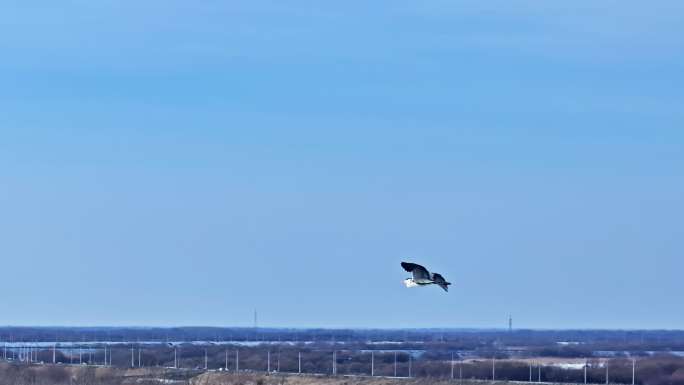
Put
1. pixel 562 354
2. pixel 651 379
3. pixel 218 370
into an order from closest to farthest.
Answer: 1. pixel 651 379
2. pixel 218 370
3. pixel 562 354

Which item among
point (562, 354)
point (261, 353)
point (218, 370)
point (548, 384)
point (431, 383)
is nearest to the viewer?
point (548, 384)

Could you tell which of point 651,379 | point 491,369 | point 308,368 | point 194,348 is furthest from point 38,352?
point 651,379

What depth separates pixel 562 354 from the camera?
452 ft

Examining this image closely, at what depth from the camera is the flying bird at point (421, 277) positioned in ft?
109

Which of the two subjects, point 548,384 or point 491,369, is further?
point 491,369

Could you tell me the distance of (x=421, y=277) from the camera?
33719 mm

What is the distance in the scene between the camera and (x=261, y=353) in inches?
4894

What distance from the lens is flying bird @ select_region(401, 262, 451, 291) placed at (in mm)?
33312

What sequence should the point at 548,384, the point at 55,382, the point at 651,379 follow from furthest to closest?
the point at 55,382 < the point at 651,379 < the point at 548,384

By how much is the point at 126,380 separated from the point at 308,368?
42.5ft

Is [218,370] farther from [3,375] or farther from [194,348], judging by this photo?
[194,348]

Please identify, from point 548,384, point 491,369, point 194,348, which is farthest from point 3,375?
point 194,348

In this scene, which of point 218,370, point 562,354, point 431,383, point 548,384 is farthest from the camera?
point 562,354

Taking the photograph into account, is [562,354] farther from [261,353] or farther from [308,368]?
[308,368]
